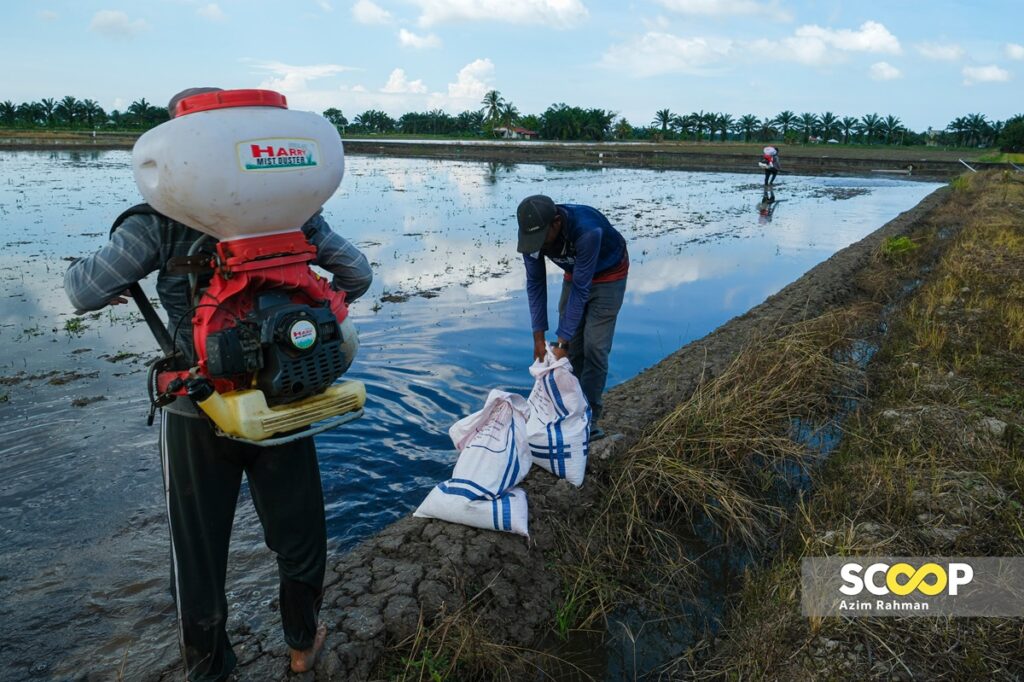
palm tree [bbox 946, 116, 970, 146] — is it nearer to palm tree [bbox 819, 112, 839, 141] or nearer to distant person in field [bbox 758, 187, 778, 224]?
palm tree [bbox 819, 112, 839, 141]

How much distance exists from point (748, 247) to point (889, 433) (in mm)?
8395

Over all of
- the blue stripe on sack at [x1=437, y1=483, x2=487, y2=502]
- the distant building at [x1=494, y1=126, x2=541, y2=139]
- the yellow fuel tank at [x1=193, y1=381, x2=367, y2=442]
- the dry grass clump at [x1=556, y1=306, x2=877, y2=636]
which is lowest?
the dry grass clump at [x1=556, y1=306, x2=877, y2=636]

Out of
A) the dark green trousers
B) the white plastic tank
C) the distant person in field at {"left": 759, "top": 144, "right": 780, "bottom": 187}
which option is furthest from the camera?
the distant person in field at {"left": 759, "top": 144, "right": 780, "bottom": 187}

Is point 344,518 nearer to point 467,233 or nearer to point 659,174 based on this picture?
point 467,233

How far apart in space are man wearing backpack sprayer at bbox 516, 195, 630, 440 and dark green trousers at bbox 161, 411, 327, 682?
1711 mm

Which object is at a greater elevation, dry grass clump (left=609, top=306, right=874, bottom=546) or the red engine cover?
the red engine cover

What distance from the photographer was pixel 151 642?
105 inches

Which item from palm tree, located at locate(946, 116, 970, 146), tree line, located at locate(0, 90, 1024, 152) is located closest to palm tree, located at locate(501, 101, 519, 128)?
tree line, located at locate(0, 90, 1024, 152)

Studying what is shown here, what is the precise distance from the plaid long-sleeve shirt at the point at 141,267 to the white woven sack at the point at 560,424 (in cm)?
165

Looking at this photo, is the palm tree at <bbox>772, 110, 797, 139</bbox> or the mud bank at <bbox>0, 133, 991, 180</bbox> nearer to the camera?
the mud bank at <bbox>0, 133, 991, 180</bbox>

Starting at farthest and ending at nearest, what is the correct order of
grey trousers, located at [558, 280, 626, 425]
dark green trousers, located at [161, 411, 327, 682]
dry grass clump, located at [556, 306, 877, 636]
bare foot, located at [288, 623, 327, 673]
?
grey trousers, located at [558, 280, 626, 425] < dry grass clump, located at [556, 306, 877, 636] < bare foot, located at [288, 623, 327, 673] < dark green trousers, located at [161, 411, 327, 682]

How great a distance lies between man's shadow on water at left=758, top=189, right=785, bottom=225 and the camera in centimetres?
1554

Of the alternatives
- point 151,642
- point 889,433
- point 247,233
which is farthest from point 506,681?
point 889,433

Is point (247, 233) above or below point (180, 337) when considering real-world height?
above
